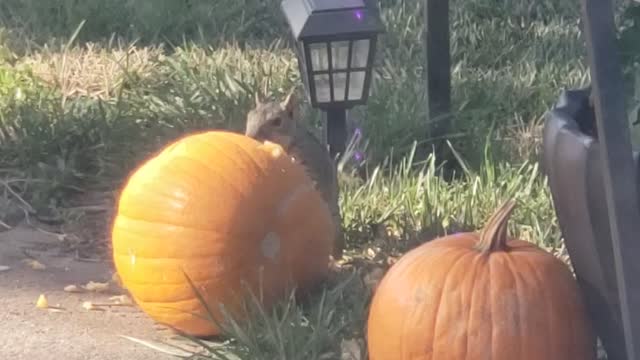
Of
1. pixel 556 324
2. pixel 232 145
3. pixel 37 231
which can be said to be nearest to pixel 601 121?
pixel 556 324

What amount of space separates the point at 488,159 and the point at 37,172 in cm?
168

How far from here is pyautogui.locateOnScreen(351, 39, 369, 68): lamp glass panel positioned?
4.80 metres

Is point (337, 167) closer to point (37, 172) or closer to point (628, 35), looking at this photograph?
point (37, 172)

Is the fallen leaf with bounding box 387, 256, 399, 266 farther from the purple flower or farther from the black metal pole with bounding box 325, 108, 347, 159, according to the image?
the purple flower

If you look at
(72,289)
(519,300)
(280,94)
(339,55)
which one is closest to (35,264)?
(72,289)

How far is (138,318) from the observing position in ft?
13.8

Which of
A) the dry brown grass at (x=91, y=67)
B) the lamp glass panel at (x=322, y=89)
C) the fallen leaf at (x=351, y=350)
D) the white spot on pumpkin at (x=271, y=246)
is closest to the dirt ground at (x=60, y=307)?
the white spot on pumpkin at (x=271, y=246)

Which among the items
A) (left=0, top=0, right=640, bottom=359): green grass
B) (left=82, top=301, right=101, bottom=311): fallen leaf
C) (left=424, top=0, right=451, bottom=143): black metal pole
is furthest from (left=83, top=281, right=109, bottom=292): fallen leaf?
(left=424, top=0, right=451, bottom=143): black metal pole

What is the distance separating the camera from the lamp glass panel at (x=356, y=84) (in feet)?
15.9

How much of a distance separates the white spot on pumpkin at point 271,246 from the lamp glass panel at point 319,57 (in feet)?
3.35

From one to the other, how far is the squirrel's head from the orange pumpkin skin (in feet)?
1.79

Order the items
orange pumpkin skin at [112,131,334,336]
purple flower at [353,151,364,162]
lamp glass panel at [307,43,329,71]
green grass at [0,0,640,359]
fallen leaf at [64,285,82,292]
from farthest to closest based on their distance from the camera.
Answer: purple flower at [353,151,364,162], lamp glass panel at [307,43,329,71], green grass at [0,0,640,359], fallen leaf at [64,285,82,292], orange pumpkin skin at [112,131,334,336]

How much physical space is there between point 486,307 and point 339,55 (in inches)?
65.7

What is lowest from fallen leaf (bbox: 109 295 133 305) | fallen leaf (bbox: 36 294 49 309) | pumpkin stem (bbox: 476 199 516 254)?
fallen leaf (bbox: 109 295 133 305)
